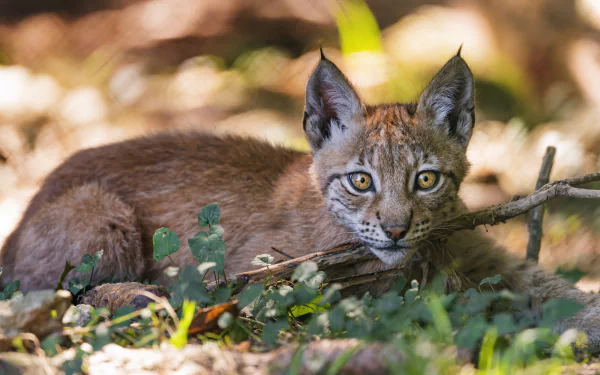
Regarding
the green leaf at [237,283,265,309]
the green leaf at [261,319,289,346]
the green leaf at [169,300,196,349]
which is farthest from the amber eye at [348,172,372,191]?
the green leaf at [169,300,196,349]

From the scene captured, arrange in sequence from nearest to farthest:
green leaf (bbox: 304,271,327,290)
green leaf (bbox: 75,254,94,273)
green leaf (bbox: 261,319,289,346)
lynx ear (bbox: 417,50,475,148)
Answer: green leaf (bbox: 261,319,289,346) < green leaf (bbox: 304,271,327,290) < green leaf (bbox: 75,254,94,273) < lynx ear (bbox: 417,50,475,148)

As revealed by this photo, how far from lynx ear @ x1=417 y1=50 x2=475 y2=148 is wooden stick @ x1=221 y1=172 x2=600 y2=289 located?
26.7 inches

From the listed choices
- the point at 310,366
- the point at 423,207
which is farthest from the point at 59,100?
the point at 310,366

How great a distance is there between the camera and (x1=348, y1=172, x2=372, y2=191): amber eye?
4.36 m

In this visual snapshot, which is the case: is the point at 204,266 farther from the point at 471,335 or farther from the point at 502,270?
the point at 502,270

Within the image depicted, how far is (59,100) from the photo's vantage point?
9.84 m

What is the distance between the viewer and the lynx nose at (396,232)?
157 inches

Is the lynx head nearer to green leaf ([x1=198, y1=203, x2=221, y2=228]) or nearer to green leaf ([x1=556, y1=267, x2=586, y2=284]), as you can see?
green leaf ([x1=198, y1=203, x2=221, y2=228])

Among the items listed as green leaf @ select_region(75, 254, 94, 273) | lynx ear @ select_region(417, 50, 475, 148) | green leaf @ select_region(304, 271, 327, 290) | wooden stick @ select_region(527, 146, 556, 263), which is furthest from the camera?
wooden stick @ select_region(527, 146, 556, 263)

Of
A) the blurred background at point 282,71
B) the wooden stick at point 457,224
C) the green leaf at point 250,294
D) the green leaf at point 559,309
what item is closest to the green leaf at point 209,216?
the wooden stick at point 457,224

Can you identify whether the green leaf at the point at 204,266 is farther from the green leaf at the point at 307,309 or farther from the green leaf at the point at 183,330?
the green leaf at the point at 307,309

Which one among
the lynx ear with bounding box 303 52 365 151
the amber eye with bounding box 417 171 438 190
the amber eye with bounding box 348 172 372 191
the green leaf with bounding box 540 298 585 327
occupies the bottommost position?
the green leaf with bounding box 540 298 585 327

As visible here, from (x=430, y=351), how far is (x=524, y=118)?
23.6 feet

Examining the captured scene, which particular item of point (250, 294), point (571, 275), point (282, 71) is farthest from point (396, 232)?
point (282, 71)
